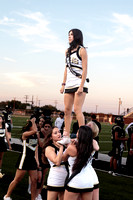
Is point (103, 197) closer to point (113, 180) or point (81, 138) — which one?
point (113, 180)

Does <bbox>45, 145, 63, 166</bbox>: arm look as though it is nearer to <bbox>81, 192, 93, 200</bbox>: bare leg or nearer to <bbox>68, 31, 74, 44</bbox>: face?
<bbox>81, 192, 93, 200</bbox>: bare leg

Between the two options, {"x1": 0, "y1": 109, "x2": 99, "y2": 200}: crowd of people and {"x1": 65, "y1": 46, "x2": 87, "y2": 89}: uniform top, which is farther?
{"x1": 65, "y1": 46, "x2": 87, "y2": 89}: uniform top

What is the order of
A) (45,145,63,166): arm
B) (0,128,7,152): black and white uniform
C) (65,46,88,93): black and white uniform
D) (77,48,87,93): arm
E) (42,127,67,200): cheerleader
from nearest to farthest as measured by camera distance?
(45,145,63,166): arm < (42,127,67,200): cheerleader < (77,48,87,93): arm < (65,46,88,93): black and white uniform < (0,128,7,152): black and white uniform

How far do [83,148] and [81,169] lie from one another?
273 millimetres

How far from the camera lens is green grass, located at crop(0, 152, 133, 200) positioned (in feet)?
22.9

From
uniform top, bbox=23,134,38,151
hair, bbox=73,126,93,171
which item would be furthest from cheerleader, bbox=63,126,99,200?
uniform top, bbox=23,134,38,151

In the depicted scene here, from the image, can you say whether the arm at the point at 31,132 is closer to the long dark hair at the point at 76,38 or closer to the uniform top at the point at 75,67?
the uniform top at the point at 75,67

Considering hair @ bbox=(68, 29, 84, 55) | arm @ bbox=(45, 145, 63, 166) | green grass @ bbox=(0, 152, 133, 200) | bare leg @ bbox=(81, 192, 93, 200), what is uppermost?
hair @ bbox=(68, 29, 84, 55)

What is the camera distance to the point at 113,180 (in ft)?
29.5

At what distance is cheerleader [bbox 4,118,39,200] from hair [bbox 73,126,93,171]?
7.86ft

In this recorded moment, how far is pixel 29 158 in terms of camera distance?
20.3 ft

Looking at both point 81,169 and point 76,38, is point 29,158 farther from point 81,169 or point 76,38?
point 76,38

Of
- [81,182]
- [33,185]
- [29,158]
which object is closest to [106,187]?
[33,185]

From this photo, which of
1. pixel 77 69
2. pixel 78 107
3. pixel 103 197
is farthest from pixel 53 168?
pixel 103 197
